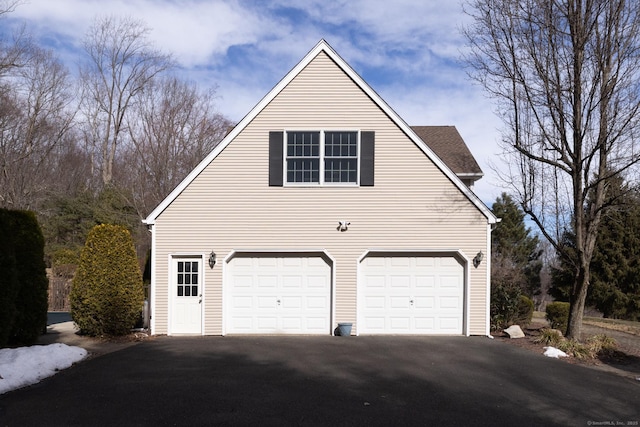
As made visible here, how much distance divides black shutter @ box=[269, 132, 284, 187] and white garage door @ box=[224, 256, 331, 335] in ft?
7.67

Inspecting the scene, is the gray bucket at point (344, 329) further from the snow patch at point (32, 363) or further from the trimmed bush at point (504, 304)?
the snow patch at point (32, 363)

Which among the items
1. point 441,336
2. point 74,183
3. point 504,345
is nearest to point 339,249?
point 441,336

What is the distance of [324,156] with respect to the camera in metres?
14.5

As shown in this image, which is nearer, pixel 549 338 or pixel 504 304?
pixel 549 338

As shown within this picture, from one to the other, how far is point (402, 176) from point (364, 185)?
111 cm

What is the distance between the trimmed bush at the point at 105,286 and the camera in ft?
43.6

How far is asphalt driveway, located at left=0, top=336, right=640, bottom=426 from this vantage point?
6.94 metres

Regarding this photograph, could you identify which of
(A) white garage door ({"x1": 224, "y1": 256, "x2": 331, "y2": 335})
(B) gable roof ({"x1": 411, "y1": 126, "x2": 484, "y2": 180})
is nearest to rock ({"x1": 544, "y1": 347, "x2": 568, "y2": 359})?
(A) white garage door ({"x1": 224, "y1": 256, "x2": 331, "y2": 335})

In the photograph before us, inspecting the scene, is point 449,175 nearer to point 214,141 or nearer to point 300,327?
point 300,327

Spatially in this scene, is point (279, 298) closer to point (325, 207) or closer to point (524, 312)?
point (325, 207)

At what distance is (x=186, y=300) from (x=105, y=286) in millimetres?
2161

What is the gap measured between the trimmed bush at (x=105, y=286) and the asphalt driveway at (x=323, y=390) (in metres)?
1.75

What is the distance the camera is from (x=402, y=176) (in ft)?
47.4

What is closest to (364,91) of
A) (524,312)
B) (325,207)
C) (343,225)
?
(325,207)
